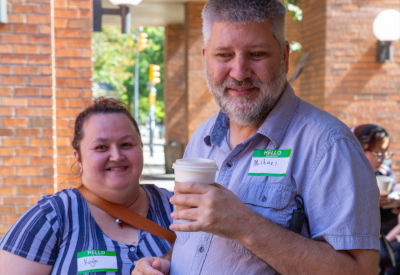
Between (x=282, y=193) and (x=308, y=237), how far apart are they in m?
0.16

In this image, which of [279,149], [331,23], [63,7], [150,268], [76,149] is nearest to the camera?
[279,149]

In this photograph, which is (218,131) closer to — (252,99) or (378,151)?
(252,99)

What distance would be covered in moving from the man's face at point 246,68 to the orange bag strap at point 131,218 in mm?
825

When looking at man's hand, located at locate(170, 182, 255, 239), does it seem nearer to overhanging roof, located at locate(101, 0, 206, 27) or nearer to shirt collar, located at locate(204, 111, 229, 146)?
shirt collar, located at locate(204, 111, 229, 146)

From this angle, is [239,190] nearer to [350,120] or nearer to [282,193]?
[282,193]

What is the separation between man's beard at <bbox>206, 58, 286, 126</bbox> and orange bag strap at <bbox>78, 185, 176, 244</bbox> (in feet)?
2.69

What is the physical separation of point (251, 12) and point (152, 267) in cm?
101

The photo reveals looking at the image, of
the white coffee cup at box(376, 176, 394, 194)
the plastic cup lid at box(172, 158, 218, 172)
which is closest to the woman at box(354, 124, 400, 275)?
the white coffee cup at box(376, 176, 394, 194)

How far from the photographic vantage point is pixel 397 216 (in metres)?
4.07

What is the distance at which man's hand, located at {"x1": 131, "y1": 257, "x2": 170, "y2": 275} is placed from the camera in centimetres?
166

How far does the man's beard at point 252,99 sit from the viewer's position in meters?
1.60

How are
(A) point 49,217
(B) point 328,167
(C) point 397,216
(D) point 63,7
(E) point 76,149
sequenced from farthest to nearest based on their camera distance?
1. (D) point 63,7
2. (C) point 397,216
3. (E) point 76,149
4. (A) point 49,217
5. (B) point 328,167

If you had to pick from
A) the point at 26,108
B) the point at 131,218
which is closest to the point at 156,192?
the point at 131,218

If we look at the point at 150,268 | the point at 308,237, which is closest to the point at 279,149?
the point at 308,237
